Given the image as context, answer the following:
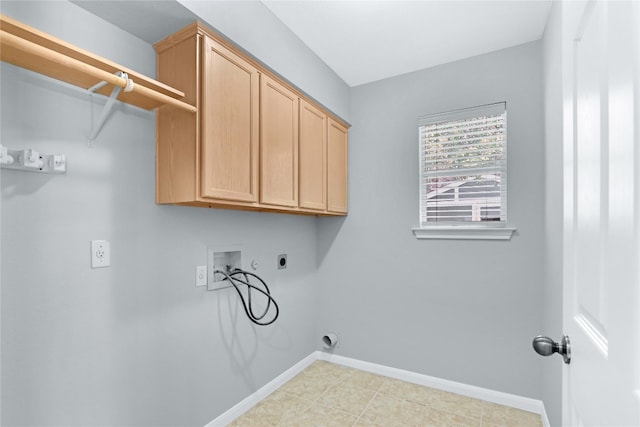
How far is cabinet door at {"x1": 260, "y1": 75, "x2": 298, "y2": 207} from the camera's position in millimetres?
1873

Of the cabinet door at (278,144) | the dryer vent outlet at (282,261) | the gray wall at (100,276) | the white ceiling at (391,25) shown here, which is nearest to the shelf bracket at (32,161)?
the gray wall at (100,276)

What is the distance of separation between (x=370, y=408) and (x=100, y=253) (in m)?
1.87

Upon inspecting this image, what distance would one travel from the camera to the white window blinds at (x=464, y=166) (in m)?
2.26

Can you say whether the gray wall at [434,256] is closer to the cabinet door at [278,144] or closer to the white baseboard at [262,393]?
the white baseboard at [262,393]

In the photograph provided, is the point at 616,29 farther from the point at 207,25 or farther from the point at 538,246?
the point at 538,246

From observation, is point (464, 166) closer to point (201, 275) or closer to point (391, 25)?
point (391, 25)

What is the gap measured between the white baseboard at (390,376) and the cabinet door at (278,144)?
1.34 meters

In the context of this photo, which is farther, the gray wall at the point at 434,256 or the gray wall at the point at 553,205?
the gray wall at the point at 434,256

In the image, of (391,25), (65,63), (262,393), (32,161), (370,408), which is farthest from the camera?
(262,393)

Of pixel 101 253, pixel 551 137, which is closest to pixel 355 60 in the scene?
pixel 551 137

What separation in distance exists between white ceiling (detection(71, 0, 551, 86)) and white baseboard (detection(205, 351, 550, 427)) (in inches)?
84.6

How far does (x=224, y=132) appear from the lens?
1.60 meters

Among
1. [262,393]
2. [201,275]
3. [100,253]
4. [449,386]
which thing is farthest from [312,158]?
[449,386]

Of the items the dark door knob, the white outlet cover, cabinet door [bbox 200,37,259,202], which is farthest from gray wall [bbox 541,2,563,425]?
the white outlet cover
